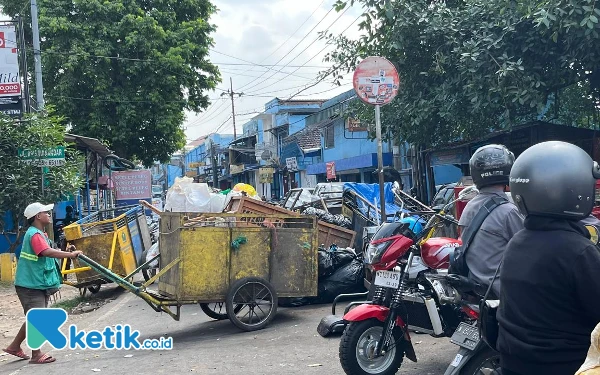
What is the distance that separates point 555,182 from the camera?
247 centimetres

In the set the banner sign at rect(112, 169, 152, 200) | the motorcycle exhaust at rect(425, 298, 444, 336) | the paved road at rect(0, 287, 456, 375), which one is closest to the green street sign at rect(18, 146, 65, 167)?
the paved road at rect(0, 287, 456, 375)

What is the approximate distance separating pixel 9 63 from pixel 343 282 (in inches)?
402

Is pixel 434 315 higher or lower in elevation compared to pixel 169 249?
lower

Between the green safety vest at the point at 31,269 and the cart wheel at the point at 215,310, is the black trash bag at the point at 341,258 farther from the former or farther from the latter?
the green safety vest at the point at 31,269

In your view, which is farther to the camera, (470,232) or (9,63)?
(9,63)

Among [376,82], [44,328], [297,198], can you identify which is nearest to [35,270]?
[44,328]

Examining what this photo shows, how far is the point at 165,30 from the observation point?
26578mm

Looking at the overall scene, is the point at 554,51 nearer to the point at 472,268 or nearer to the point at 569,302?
the point at 472,268

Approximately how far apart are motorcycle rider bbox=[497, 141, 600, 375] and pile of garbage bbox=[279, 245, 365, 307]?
6.20 metres

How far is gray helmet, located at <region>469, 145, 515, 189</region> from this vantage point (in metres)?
4.43

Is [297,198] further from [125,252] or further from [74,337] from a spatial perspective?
[74,337]

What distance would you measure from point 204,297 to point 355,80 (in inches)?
130

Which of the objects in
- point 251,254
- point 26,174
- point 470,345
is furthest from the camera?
point 26,174

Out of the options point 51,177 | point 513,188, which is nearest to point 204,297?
point 513,188
